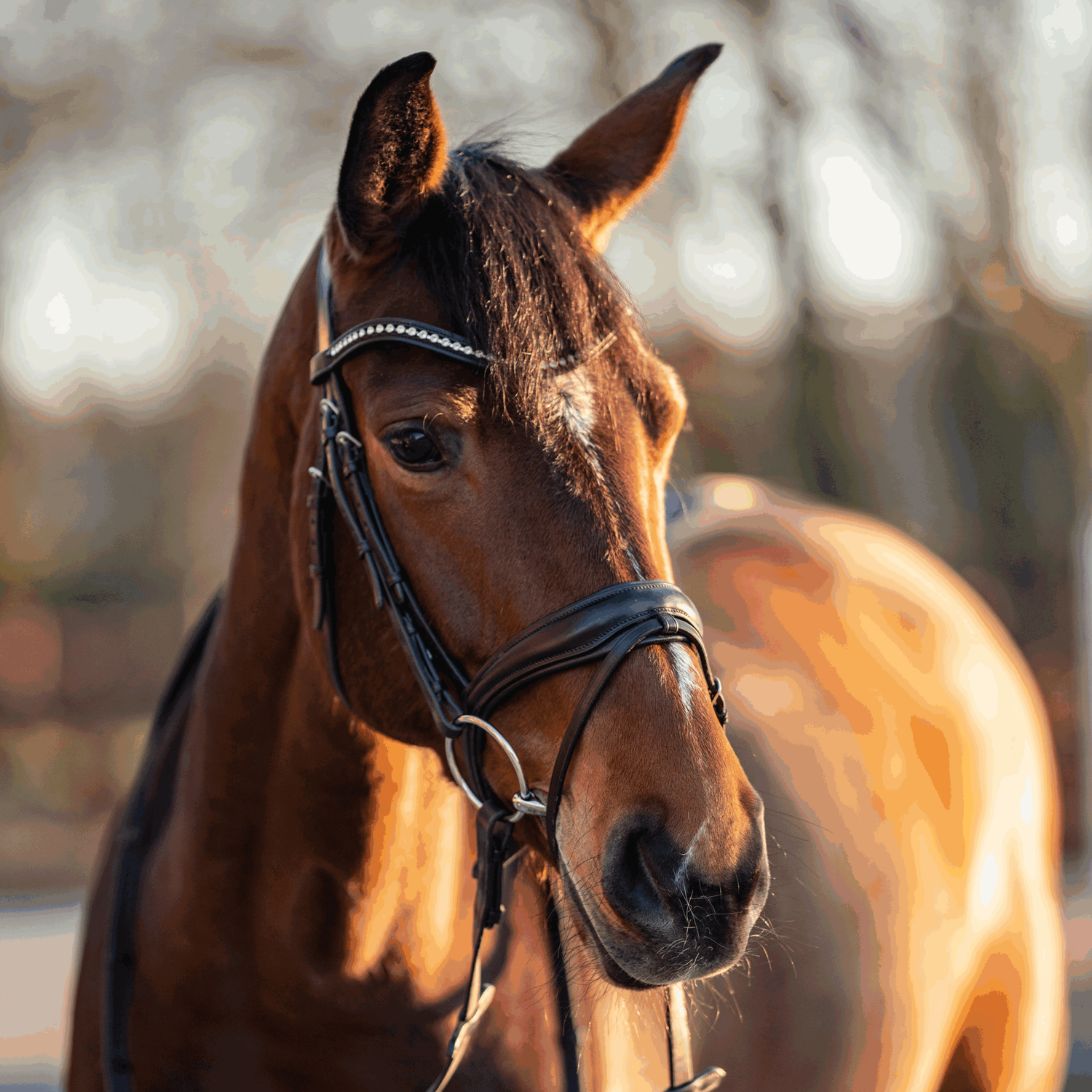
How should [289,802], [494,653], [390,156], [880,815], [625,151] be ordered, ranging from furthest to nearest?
[880,815]
[625,151]
[289,802]
[390,156]
[494,653]

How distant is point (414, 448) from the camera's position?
1.33 metres

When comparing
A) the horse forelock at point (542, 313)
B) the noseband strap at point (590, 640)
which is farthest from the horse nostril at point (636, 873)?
the horse forelock at point (542, 313)

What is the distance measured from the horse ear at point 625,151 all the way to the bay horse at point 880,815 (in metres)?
1.20

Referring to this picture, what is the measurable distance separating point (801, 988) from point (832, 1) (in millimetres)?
10073

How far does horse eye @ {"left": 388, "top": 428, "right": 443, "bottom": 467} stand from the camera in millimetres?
1320

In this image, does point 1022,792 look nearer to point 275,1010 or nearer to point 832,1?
point 275,1010

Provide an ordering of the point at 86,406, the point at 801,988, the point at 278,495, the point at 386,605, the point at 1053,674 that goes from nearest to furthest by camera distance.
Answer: the point at 386,605, the point at 278,495, the point at 801,988, the point at 1053,674, the point at 86,406

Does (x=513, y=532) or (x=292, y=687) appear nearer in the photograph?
(x=513, y=532)

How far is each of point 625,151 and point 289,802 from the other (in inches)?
50.9

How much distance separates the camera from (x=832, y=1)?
952 cm

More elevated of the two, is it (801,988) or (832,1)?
(832,1)

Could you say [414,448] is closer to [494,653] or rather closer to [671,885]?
[494,653]

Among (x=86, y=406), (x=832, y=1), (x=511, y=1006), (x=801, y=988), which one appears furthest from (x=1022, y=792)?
(x=86, y=406)

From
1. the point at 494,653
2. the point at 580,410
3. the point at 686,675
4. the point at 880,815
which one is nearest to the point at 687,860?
the point at 686,675
